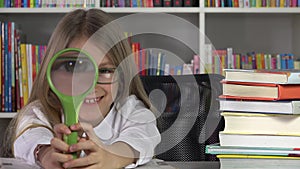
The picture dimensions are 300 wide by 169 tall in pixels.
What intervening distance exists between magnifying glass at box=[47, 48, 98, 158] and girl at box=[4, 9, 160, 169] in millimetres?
65

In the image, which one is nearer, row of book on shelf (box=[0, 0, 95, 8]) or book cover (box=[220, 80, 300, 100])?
book cover (box=[220, 80, 300, 100])

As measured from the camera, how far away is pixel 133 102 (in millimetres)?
1090

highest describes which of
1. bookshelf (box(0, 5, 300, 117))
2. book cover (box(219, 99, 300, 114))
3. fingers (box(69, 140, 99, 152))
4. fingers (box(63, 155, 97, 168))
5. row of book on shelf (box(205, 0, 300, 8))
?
row of book on shelf (box(205, 0, 300, 8))

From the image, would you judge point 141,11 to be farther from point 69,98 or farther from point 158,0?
point 69,98

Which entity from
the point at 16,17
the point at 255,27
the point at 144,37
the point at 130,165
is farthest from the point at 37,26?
the point at 130,165

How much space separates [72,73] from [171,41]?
199 centimetres

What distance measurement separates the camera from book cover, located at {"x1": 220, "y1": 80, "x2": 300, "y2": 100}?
759 millimetres

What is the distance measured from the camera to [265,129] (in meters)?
0.76

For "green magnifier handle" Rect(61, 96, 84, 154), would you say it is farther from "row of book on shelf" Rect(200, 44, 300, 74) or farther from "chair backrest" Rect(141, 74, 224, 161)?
"row of book on shelf" Rect(200, 44, 300, 74)

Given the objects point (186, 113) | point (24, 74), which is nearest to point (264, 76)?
point (186, 113)

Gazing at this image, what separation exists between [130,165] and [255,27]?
2.00 meters

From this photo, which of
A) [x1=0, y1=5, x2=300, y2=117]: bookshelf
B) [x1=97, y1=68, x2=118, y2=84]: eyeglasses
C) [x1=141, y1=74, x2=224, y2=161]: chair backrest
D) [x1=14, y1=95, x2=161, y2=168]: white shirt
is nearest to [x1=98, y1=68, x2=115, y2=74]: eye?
[x1=97, y1=68, x2=118, y2=84]: eyeglasses

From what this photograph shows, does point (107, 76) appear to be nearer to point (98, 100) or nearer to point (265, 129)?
point (98, 100)

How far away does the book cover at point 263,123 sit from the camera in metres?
0.76
